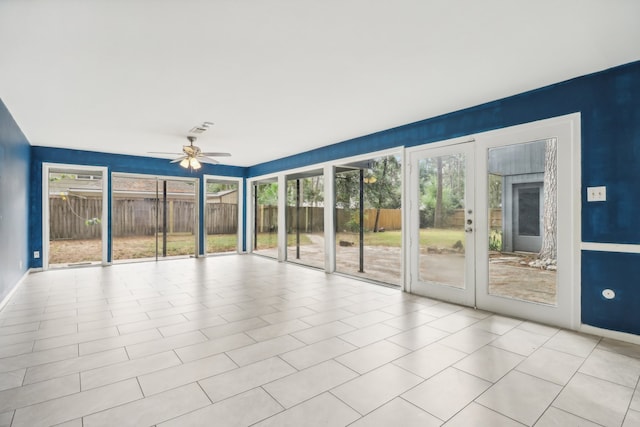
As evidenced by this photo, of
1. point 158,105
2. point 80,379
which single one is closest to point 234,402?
point 80,379

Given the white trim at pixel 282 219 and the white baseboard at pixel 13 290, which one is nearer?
the white baseboard at pixel 13 290

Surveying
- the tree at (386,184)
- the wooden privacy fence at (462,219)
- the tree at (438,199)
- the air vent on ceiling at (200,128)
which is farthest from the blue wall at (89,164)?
the wooden privacy fence at (462,219)

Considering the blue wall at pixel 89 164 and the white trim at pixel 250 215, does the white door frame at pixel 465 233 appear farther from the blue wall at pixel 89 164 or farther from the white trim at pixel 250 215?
the blue wall at pixel 89 164

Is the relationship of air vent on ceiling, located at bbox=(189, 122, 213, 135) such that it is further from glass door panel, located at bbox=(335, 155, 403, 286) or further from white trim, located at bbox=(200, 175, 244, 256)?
white trim, located at bbox=(200, 175, 244, 256)

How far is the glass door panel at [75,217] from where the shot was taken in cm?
679

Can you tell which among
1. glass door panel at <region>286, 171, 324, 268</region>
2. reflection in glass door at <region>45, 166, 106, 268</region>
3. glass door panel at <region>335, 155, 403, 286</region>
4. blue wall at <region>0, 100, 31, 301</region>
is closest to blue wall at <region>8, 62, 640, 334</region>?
glass door panel at <region>335, 155, 403, 286</region>

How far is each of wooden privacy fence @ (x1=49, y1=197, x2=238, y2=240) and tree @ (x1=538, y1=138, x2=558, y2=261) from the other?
7543 millimetres

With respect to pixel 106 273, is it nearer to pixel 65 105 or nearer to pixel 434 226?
pixel 65 105

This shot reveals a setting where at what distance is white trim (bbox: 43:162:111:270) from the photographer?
20.7ft

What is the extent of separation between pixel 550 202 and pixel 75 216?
357 inches

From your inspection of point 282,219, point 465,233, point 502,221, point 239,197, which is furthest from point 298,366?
point 239,197

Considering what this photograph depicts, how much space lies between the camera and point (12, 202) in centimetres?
462

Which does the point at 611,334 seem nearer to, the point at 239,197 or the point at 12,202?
the point at 12,202

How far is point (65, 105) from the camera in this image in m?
4.05
